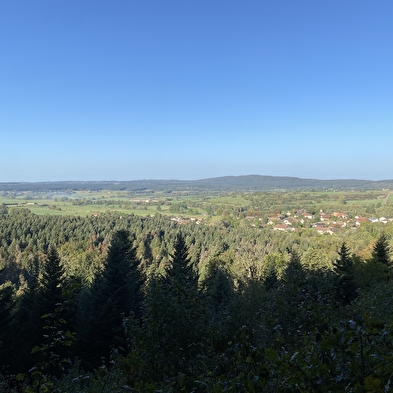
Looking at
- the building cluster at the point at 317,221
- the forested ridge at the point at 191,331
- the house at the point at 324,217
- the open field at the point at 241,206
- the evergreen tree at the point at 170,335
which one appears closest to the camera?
the forested ridge at the point at 191,331

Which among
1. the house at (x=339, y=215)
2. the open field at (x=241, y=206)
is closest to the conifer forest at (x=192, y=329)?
the open field at (x=241, y=206)

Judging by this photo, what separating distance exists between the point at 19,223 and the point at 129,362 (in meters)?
95.2

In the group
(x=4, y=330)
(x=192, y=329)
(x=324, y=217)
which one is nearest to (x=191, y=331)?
(x=192, y=329)

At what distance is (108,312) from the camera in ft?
55.3

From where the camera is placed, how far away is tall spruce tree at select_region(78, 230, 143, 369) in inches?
648

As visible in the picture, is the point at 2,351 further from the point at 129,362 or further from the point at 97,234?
the point at 97,234

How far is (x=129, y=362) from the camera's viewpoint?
5477 millimetres

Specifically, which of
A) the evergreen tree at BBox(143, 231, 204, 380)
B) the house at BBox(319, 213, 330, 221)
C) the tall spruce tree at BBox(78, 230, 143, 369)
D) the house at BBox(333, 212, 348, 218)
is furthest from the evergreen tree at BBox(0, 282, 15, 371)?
the house at BBox(333, 212, 348, 218)

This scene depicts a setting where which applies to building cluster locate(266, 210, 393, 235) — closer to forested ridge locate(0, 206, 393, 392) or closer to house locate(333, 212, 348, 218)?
house locate(333, 212, 348, 218)

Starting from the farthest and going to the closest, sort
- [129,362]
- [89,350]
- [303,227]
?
1. [303,227]
2. [89,350]
3. [129,362]

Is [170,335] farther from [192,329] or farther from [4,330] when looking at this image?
[4,330]

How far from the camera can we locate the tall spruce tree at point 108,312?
54.0 feet

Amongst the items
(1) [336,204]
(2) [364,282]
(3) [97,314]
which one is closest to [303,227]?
(1) [336,204]

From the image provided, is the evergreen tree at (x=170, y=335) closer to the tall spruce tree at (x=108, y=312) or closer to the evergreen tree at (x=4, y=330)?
the tall spruce tree at (x=108, y=312)
